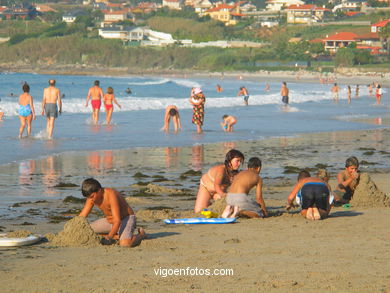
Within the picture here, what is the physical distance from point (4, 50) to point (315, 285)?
172488mm

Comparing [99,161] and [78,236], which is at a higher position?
[78,236]

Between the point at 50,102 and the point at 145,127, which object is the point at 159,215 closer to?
the point at 50,102

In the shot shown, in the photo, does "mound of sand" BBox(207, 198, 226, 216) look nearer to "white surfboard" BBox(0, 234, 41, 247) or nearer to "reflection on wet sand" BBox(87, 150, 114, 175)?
"white surfboard" BBox(0, 234, 41, 247)

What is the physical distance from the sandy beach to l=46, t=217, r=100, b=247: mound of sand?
0.13 meters

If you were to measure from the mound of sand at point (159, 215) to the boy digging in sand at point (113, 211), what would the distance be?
1.57 metres

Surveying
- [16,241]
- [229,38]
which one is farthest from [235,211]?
[229,38]

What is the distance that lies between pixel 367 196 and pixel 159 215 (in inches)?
110

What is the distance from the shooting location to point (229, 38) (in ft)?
548

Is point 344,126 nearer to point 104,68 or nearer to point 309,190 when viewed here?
point 309,190

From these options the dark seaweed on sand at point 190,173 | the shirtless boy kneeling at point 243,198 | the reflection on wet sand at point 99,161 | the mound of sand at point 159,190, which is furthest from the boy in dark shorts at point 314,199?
the reflection on wet sand at point 99,161

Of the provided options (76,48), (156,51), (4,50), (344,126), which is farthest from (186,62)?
(344,126)

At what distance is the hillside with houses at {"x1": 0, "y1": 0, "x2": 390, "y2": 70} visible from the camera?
13238 cm

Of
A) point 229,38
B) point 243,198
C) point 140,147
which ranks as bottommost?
point 140,147

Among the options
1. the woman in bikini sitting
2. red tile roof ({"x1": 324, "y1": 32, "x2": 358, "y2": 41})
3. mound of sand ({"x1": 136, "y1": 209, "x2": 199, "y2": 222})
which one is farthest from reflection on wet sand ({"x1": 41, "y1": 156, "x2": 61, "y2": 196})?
red tile roof ({"x1": 324, "y1": 32, "x2": 358, "y2": 41})
